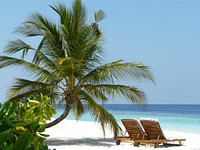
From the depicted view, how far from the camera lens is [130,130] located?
12297 millimetres

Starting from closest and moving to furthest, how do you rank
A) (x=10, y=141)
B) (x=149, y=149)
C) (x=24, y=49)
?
1. (x=10, y=141)
2. (x=149, y=149)
3. (x=24, y=49)

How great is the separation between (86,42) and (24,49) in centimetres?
171

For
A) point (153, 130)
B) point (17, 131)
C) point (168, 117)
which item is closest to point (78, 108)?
point (153, 130)

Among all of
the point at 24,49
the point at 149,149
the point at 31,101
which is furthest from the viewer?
the point at 24,49

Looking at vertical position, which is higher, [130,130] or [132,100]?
[132,100]

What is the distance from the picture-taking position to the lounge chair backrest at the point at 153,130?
12.0 metres

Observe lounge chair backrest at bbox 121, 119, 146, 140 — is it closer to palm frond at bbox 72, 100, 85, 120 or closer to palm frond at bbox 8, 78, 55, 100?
palm frond at bbox 72, 100, 85, 120

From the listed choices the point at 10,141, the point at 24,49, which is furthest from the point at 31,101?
the point at 24,49

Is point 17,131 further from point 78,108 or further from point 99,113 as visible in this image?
point 78,108

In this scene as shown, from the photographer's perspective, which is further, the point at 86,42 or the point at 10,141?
the point at 86,42

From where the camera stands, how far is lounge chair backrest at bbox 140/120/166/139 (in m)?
12.0

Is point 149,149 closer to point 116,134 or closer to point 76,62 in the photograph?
point 116,134

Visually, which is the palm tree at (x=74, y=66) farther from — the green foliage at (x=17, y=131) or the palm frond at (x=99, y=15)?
the green foliage at (x=17, y=131)

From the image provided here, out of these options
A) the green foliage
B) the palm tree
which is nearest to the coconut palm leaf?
the palm tree
